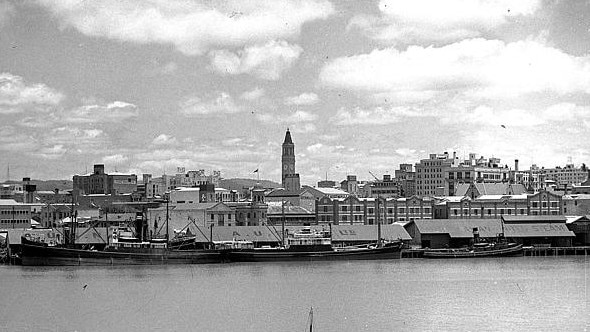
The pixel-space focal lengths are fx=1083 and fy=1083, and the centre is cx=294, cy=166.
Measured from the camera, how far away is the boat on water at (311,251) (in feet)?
298

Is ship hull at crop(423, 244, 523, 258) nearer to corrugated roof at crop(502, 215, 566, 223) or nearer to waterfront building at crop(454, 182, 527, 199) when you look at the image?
corrugated roof at crop(502, 215, 566, 223)


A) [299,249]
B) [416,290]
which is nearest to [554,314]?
[416,290]

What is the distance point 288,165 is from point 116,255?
4197 inches

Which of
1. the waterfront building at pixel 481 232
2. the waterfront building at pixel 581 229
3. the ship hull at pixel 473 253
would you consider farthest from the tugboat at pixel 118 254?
the waterfront building at pixel 581 229

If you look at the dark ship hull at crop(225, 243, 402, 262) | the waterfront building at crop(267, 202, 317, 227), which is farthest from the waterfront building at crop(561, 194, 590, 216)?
the dark ship hull at crop(225, 243, 402, 262)

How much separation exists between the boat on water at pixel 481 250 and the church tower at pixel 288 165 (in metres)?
82.3

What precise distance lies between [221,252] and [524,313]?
147ft

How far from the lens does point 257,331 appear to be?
43.9 meters

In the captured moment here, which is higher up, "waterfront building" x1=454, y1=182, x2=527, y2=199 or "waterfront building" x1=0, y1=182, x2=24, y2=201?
"waterfront building" x1=0, y1=182, x2=24, y2=201

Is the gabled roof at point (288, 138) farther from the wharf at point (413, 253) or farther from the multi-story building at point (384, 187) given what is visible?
the wharf at point (413, 253)

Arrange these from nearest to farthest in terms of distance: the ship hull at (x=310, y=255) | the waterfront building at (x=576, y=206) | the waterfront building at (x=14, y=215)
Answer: the ship hull at (x=310, y=255) → the waterfront building at (x=14, y=215) → the waterfront building at (x=576, y=206)

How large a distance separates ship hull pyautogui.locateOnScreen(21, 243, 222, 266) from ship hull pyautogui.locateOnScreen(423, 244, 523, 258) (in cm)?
2146

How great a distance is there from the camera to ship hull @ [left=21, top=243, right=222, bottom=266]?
279 feet

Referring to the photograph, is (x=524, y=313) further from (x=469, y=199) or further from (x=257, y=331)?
(x=469, y=199)
